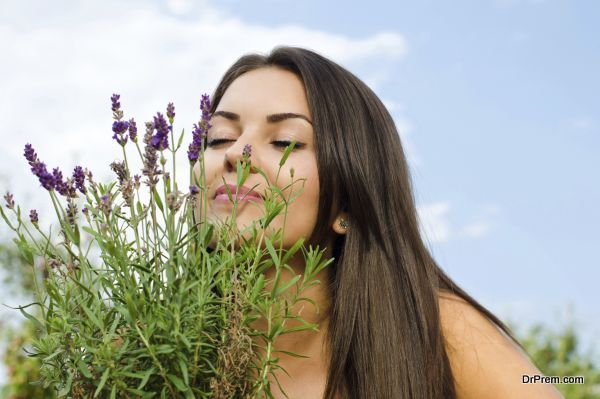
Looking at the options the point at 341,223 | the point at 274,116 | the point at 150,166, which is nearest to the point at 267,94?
the point at 274,116

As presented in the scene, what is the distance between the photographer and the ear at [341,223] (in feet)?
7.98

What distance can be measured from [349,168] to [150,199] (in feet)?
3.51

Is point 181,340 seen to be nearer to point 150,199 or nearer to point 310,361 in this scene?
point 150,199

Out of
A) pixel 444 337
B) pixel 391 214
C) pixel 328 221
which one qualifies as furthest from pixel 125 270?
pixel 444 337

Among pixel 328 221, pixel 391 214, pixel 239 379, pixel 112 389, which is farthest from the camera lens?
pixel 391 214

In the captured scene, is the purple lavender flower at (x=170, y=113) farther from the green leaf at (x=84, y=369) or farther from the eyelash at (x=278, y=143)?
the eyelash at (x=278, y=143)

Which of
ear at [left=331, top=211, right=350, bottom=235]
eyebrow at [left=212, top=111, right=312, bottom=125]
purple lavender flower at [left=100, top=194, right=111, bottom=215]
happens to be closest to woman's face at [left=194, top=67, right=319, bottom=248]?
eyebrow at [left=212, top=111, right=312, bottom=125]

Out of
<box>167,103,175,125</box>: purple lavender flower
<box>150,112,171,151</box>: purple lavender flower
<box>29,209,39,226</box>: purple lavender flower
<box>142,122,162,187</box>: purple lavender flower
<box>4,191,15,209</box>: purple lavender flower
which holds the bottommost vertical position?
<box>29,209,39,226</box>: purple lavender flower

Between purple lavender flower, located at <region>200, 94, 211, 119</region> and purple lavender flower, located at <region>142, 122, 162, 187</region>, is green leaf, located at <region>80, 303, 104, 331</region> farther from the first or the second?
purple lavender flower, located at <region>200, 94, 211, 119</region>

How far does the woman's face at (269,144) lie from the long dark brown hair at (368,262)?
2.0 inches

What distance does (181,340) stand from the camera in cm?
139

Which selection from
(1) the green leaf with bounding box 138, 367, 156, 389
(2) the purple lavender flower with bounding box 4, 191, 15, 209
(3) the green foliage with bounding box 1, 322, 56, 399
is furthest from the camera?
(3) the green foliage with bounding box 1, 322, 56, 399

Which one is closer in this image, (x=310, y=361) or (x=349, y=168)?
(x=349, y=168)

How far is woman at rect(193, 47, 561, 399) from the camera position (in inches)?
91.4
